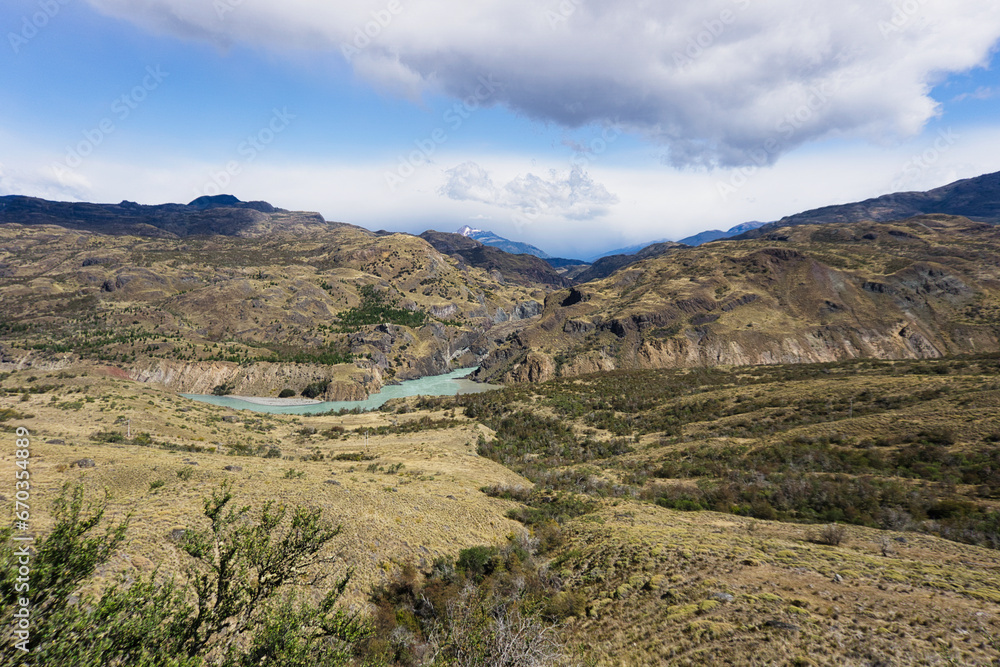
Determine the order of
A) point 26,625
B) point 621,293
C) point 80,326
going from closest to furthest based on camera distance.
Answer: point 26,625 → point 80,326 → point 621,293

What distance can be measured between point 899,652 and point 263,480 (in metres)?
26.3

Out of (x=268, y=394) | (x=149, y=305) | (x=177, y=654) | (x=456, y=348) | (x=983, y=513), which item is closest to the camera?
(x=177, y=654)

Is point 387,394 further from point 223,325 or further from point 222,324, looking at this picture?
point 222,324

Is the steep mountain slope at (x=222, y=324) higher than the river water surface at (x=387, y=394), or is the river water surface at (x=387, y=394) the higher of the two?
the steep mountain slope at (x=222, y=324)

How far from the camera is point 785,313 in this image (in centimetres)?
11556

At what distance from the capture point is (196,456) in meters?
25.4

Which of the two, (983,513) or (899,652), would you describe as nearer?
(899,652)

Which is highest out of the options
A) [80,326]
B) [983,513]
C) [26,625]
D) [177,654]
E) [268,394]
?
[26,625]

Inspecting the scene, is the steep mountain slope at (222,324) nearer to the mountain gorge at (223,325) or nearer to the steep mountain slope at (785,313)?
the mountain gorge at (223,325)

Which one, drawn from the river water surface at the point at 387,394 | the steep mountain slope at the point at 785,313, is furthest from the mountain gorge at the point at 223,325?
the steep mountain slope at the point at 785,313

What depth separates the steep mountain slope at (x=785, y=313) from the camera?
10419cm

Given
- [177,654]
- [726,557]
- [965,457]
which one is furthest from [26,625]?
[965,457]

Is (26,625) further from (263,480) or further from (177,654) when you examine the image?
(263,480)

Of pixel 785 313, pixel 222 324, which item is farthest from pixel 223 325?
pixel 785 313
